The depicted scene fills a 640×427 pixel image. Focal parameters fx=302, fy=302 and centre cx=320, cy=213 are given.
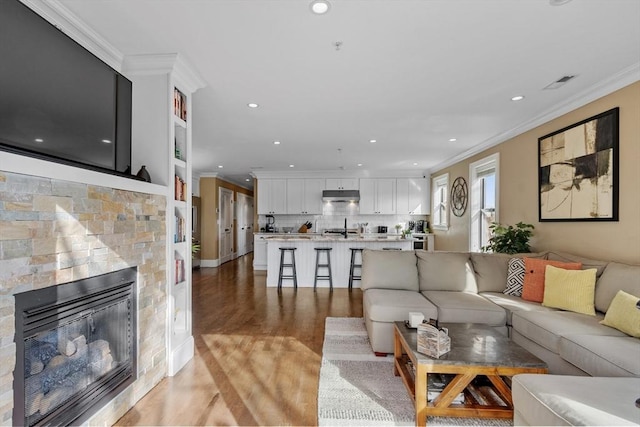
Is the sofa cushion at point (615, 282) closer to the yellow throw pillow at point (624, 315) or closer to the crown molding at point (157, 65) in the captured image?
the yellow throw pillow at point (624, 315)

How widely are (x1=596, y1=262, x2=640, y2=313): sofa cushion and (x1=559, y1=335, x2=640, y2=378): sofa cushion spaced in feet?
1.55

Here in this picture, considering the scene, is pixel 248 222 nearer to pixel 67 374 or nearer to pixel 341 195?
pixel 341 195

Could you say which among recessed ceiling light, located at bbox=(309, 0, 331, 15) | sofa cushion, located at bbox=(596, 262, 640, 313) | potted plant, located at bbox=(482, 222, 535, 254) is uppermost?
recessed ceiling light, located at bbox=(309, 0, 331, 15)

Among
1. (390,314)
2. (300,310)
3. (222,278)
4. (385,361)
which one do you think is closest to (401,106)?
(390,314)

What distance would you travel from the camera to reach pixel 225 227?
27.9ft

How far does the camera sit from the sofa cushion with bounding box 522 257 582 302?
114 inches

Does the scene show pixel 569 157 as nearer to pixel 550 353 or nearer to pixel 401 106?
pixel 401 106

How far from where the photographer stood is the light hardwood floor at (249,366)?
1915 mm

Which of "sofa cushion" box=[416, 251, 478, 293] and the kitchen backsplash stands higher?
the kitchen backsplash

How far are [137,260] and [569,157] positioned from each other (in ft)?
13.8

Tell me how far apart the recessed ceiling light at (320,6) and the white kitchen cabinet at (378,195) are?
6.17 m

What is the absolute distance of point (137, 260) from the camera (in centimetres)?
206

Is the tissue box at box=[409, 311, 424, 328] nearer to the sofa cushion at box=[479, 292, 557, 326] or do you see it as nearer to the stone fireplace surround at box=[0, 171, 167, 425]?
the sofa cushion at box=[479, 292, 557, 326]

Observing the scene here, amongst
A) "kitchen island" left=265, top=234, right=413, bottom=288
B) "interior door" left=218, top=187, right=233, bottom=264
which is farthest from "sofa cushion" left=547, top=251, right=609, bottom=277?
"interior door" left=218, top=187, right=233, bottom=264
